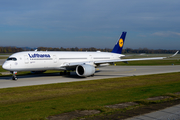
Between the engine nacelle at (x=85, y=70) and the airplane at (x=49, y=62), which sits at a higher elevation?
the airplane at (x=49, y=62)

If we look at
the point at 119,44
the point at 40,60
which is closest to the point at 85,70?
the point at 40,60

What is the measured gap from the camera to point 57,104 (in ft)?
43.4

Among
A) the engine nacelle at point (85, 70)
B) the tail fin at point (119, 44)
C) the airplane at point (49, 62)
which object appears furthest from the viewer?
the tail fin at point (119, 44)

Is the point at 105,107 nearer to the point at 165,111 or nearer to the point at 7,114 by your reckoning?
the point at 165,111

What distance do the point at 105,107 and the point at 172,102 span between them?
4727mm

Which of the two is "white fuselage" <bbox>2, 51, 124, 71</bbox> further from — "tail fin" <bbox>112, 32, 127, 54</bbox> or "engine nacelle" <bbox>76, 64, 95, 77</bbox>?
"tail fin" <bbox>112, 32, 127, 54</bbox>

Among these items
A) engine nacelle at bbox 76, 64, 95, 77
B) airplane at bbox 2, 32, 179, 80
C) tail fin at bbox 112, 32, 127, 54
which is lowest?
engine nacelle at bbox 76, 64, 95, 77

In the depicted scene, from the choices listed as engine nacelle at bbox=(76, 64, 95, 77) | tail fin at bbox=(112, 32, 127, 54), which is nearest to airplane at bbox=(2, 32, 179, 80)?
engine nacelle at bbox=(76, 64, 95, 77)

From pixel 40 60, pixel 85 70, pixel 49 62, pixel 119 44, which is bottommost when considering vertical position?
pixel 85 70

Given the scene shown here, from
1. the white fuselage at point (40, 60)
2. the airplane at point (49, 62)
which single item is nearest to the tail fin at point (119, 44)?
the airplane at point (49, 62)

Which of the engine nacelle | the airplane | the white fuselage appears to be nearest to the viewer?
the white fuselage

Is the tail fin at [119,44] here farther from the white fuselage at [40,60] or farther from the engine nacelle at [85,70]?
the engine nacelle at [85,70]

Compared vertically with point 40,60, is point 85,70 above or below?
below

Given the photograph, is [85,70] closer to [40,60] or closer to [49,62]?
[49,62]
